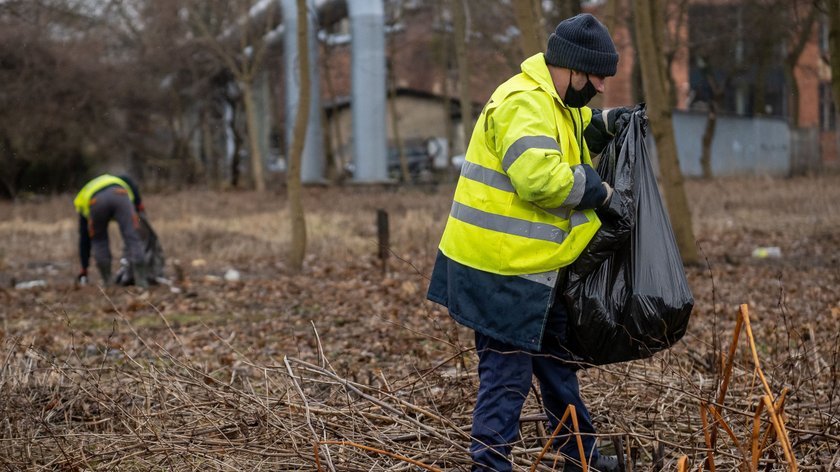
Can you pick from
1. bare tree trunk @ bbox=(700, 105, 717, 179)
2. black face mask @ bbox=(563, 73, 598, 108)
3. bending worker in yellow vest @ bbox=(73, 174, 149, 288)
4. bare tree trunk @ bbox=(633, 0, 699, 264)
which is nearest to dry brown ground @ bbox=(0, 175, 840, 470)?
bending worker in yellow vest @ bbox=(73, 174, 149, 288)

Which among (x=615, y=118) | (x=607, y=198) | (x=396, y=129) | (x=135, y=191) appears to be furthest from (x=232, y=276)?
(x=396, y=129)

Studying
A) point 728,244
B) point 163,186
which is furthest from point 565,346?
point 163,186

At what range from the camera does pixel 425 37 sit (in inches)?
1596

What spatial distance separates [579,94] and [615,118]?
0.30 m

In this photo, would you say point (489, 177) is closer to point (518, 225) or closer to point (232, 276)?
point (518, 225)

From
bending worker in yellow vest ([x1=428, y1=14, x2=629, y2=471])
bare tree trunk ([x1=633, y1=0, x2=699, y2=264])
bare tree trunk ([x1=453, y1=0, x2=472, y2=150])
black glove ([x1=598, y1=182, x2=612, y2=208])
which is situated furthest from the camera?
bare tree trunk ([x1=453, y1=0, x2=472, y2=150])

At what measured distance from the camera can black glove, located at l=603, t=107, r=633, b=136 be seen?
4078 millimetres

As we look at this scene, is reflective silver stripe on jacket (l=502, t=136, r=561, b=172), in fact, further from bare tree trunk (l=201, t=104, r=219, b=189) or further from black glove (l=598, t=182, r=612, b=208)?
bare tree trunk (l=201, t=104, r=219, b=189)

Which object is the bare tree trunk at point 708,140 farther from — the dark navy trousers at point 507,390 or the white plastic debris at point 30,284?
the dark navy trousers at point 507,390

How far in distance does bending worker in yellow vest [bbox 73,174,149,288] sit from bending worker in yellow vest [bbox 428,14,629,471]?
8047 millimetres

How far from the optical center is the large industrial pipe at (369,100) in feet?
87.5

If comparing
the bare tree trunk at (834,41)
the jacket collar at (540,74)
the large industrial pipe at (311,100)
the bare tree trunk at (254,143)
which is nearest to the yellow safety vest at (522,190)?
the jacket collar at (540,74)

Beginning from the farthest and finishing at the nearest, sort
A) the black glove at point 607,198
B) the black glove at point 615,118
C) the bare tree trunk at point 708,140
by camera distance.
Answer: the bare tree trunk at point 708,140, the black glove at point 615,118, the black glove at point 607,198

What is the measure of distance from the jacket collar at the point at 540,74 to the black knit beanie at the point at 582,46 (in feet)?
0.16
